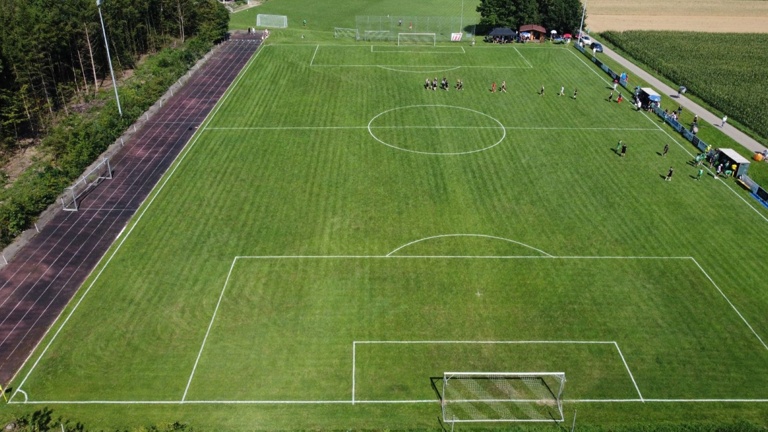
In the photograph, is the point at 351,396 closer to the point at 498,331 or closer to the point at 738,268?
the point at 498,331

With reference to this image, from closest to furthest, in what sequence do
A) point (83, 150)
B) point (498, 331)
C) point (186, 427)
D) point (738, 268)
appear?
1. point (186, 427)
2. point (498, 331)
3. point (738, 268)
4. point (83, 150)

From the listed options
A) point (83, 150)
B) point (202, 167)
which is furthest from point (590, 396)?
point (83, 150)

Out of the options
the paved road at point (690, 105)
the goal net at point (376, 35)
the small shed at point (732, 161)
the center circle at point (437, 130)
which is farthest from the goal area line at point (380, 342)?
the goal net at point (376, 35)

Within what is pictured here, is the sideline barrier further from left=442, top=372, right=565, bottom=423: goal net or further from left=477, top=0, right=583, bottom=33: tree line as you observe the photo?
left=442, top=372, right=565, bottom=423: goal net

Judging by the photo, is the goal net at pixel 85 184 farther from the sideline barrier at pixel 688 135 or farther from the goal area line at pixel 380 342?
the sideline barrier at pixel 688 135

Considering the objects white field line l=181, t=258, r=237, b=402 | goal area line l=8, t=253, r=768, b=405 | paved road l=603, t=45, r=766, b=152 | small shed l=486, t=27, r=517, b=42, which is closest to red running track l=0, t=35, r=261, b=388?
goal area line l=8, t=253, r=768, b=405

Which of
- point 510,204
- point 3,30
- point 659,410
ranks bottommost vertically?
point 659,410
